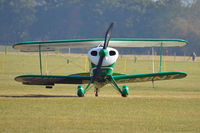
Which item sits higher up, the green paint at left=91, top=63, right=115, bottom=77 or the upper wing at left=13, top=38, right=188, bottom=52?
the upper wing at left=13, top=38, right=188, bottom=52

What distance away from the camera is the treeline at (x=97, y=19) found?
4473 inches

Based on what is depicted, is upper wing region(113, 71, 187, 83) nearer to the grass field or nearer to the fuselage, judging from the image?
the fuselage

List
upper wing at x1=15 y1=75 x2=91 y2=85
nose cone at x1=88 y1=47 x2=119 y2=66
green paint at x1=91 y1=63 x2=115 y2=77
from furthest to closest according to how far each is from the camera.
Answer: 1. upper wing at x1=15 y1=75 x2=91 y2=85
2. green paint at x1=91 y1=63 x2=115 y2=77
3. nose cone at x1=88 y1=47 x2=119 y2=66

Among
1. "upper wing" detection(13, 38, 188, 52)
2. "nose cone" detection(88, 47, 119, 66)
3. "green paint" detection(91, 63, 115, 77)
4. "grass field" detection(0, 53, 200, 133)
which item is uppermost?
"upper wing" detection(13, 38, 188, 52)

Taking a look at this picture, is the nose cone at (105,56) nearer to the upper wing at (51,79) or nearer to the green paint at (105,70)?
the green paint at (105,70)

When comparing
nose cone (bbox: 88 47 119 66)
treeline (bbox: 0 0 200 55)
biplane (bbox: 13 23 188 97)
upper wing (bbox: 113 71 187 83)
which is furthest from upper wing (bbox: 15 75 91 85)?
treeline (bbox: 0 0 200 55)

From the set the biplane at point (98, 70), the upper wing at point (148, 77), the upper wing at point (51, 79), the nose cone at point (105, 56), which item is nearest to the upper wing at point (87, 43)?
the biplane at point (98, 70)

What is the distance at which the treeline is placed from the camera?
114 metres

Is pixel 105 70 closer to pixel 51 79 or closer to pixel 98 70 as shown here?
pixel 98 70

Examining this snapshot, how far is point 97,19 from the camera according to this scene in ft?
411

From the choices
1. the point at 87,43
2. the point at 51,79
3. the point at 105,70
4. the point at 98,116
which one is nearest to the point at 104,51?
the point at 105,70

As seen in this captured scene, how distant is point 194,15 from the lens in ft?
400

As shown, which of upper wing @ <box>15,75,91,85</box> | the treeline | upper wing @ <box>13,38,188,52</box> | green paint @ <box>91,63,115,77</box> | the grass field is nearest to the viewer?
the grass field

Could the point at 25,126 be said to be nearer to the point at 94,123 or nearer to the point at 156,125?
the point at 94,123
